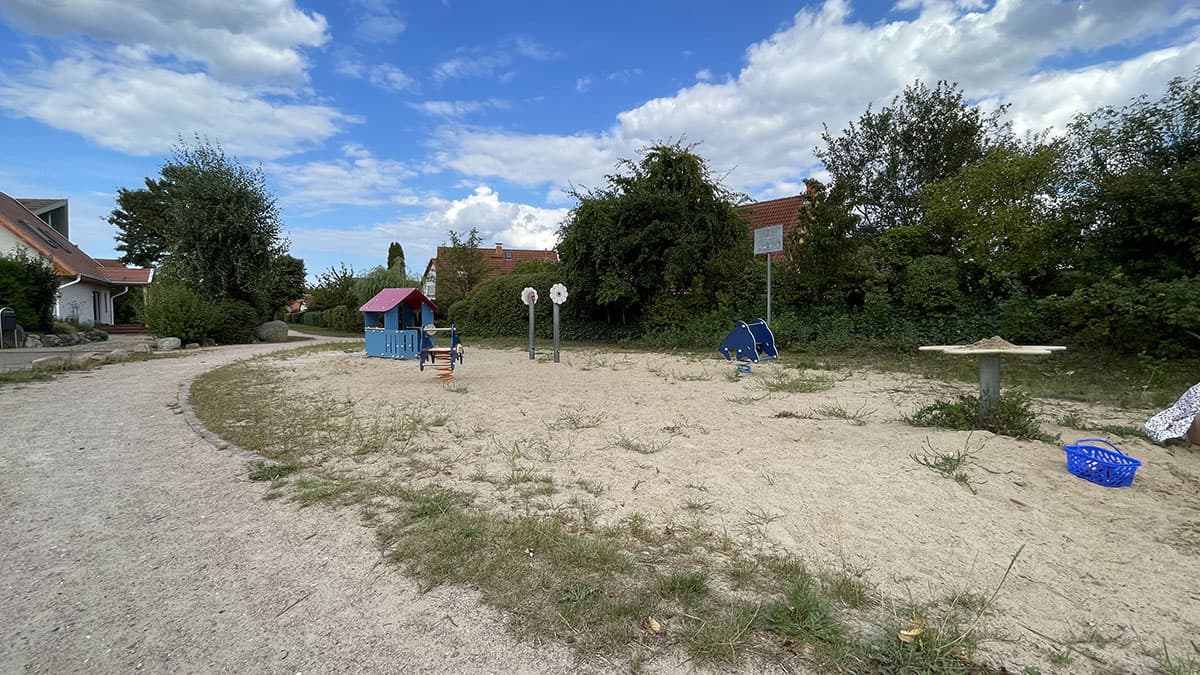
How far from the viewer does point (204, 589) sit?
2.56 m

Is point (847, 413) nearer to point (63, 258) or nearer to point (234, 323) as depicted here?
point (234, 323)

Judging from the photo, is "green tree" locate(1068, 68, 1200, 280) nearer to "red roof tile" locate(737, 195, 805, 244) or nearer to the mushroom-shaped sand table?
the mushroom-shaped sand table

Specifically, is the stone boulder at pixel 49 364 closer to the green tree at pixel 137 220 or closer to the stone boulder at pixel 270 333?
the stone boulder at pixel 270 333

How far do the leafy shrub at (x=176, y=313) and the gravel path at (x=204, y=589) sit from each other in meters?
15.8

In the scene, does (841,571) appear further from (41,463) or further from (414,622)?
(41,463)

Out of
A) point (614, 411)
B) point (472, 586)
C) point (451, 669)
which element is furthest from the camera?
point (614, 411)

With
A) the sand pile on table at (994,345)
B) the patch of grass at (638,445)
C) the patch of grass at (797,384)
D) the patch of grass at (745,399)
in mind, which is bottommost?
the patch of grass at (638,445)

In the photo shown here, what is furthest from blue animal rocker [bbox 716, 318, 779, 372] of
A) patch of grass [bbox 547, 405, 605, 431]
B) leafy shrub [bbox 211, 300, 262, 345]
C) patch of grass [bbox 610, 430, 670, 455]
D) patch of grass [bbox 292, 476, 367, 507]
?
leafy shrub [bbox 211, 300, 262, 345]

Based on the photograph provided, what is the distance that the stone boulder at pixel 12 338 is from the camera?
16.2m

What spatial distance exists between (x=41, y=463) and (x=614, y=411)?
5.21 meters

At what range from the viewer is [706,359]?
1260 cm

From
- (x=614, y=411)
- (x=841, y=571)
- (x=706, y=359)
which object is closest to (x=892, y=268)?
(x=706, y=359)

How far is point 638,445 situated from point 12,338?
2113cm

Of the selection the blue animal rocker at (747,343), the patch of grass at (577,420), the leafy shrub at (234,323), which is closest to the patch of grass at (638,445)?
the patch of grass at (577,420)
